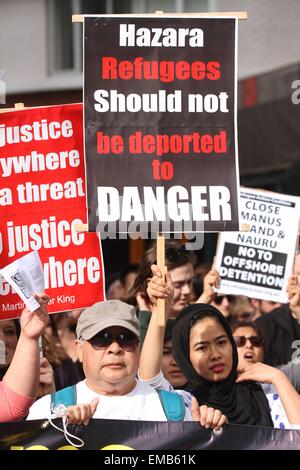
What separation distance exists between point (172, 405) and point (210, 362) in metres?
0.43

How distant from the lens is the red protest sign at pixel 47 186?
6812 mm

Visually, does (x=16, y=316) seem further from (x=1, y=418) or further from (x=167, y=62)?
(x=167, y=62)

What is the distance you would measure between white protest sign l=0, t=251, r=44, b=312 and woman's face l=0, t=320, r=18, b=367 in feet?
2.95

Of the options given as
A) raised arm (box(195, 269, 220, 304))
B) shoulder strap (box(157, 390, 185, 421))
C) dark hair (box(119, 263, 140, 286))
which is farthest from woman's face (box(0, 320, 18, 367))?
dark hair (box(119, 263, 140, 286))

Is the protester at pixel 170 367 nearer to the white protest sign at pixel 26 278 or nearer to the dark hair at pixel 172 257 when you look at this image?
the dark hair at pixel 172 257

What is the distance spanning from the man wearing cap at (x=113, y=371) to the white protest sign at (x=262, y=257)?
231 centimetres

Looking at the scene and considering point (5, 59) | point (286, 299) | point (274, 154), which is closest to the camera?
point (286, 299)

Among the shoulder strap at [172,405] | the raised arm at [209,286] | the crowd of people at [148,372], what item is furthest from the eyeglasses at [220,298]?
the shoulder strap at [172,405]

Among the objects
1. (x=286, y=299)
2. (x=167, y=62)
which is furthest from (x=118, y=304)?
(x=286, y=299)

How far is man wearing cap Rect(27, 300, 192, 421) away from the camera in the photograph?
5.90 metres

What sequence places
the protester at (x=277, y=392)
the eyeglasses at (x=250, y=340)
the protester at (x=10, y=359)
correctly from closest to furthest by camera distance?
1. the protester at (x=277, y=392)
2. the protester at (x=10, y=359)
3. the eyeglasses at (x=250, y=340)

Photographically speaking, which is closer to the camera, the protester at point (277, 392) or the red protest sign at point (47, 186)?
the protester at point (277, 392)

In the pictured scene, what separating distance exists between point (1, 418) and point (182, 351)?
97 cm

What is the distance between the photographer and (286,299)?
830 cm
